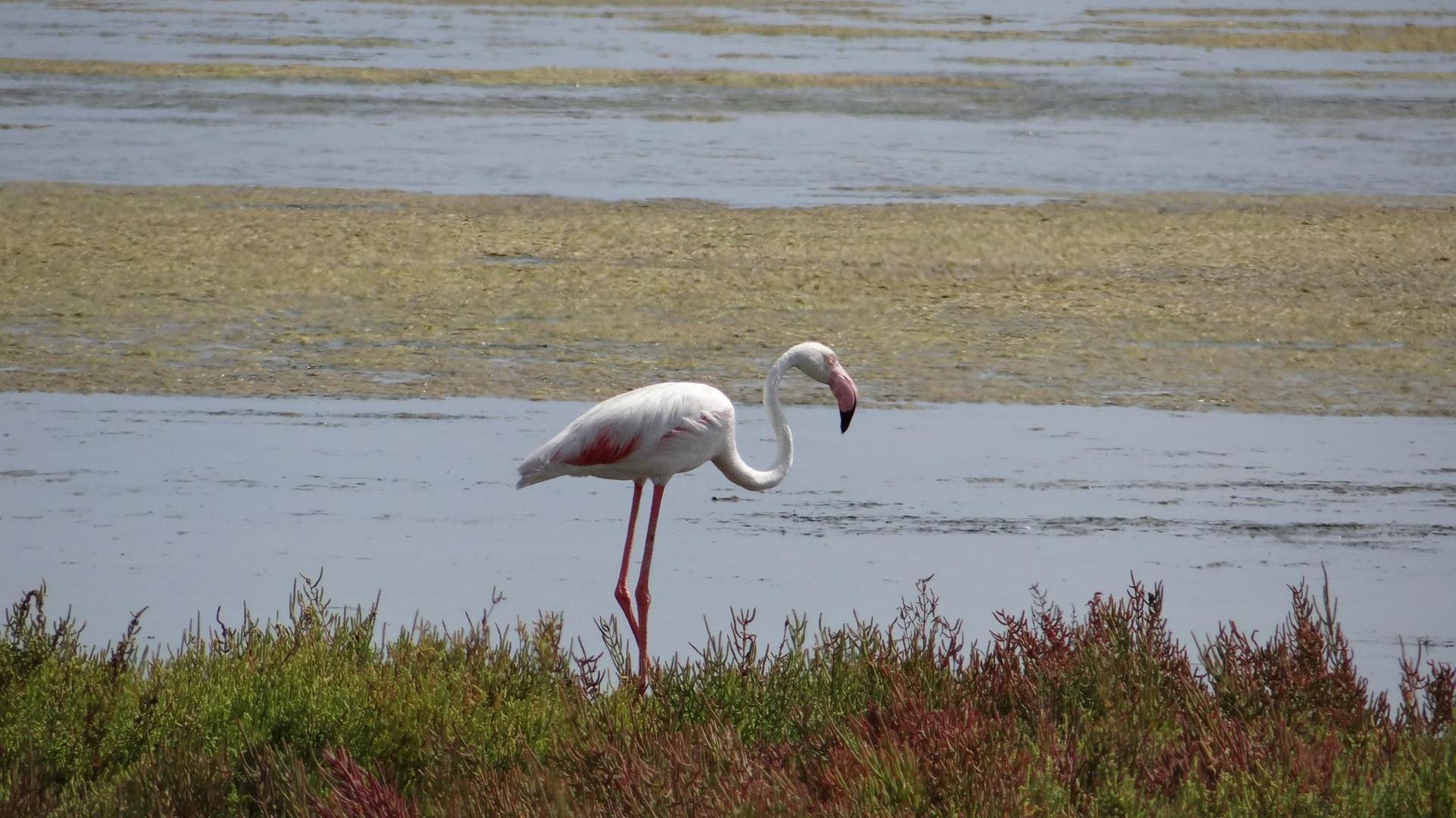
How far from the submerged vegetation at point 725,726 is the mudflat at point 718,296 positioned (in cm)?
474

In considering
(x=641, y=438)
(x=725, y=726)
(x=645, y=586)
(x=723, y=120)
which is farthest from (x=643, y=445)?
(x=723, y=120)

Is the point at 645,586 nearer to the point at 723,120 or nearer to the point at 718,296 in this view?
the point at 718,296

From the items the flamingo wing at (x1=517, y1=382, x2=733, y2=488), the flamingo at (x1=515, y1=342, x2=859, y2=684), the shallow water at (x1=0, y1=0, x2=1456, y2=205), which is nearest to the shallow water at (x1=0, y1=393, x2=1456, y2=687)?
the flamingo at (x1=515, y1=342, x2=859, y2=684)

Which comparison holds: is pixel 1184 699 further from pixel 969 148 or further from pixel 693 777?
pixel 969 148

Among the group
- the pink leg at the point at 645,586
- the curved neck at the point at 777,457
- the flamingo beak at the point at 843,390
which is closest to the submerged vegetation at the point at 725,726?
the pink leg at the point at 645,586

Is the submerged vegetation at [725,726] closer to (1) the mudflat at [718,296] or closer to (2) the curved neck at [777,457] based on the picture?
(2) the curved neck at [777,457]

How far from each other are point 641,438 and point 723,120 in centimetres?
1726

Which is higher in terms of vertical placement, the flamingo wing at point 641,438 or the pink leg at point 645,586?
the flamingo wing at point 641,438

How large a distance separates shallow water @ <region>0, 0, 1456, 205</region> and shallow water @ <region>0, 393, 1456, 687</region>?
7.58 meters

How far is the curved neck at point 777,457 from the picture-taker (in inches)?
302

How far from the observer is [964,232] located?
1628 cm

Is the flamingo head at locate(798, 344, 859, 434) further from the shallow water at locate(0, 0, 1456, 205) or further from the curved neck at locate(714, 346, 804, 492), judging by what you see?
the shallow water at locate(0, 0, 1456, 205)

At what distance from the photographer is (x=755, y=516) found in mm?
9242

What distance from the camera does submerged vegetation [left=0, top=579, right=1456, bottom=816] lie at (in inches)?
197
